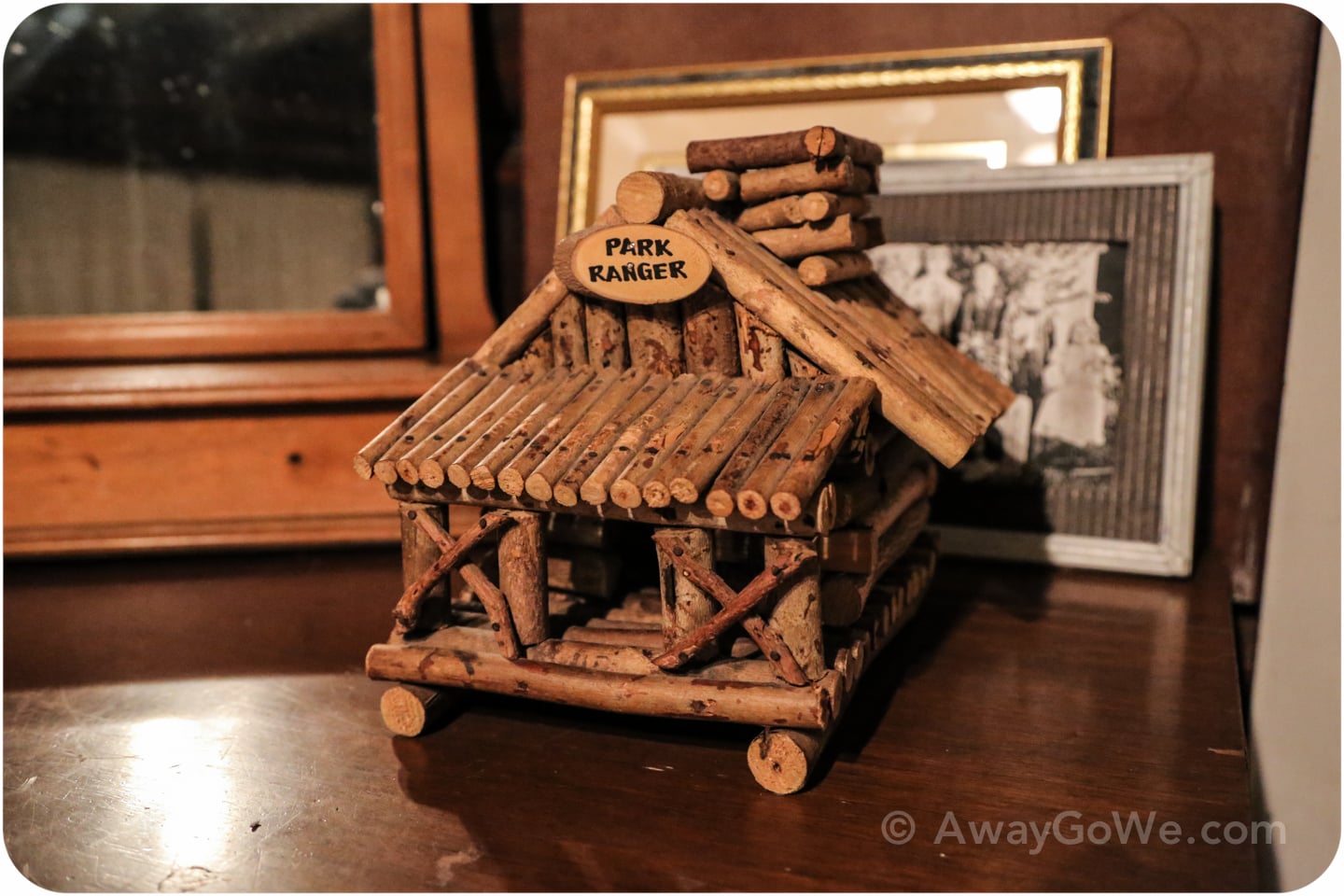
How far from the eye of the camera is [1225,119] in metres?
2.19

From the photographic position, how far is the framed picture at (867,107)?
7.34 feet

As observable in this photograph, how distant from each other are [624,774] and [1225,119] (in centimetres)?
182

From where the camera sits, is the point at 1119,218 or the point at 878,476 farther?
the point at 1119,218

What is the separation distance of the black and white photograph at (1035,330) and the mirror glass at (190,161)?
4.41 ft

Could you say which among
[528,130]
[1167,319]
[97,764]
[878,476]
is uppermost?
[528,130]

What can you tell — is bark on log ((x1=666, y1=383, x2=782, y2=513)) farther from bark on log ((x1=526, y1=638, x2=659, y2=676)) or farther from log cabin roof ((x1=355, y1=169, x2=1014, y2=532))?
bark on log ((x1=526, y1=638, x2=659, y2=676))

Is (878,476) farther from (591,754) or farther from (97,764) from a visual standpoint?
(97,764)

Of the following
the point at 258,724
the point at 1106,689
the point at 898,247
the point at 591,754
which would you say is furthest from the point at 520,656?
the point at 898,247

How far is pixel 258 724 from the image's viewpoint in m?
1.63

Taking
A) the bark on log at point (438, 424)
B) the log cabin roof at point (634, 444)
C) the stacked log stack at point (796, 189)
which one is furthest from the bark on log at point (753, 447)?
the bark on log at point (438, 424)

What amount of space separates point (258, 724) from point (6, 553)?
1252 millimetres

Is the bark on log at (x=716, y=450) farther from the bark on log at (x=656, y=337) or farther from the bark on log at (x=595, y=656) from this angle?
the bark on log at (x=595, y=656)

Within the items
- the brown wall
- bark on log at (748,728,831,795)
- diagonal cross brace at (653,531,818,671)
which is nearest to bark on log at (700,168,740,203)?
diagonal cross brace at (653,531,818,671)

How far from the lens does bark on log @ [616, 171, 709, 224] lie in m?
1.46
